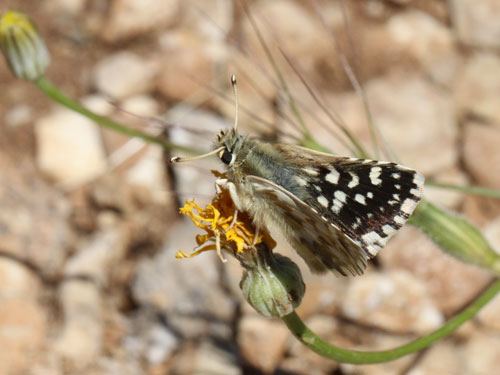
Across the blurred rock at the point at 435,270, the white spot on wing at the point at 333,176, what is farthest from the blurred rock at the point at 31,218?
the white spot on wing at the point at 333,176

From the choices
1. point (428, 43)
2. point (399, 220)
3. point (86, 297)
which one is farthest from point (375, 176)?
point (428, 43)

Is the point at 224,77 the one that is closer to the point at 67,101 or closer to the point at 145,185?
the point at 145,185

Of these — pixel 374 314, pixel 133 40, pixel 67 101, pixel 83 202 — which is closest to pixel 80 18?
pixel 133 40

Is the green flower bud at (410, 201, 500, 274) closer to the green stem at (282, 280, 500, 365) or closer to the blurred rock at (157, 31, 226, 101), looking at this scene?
the green stem at (282, 280, 500, 365)

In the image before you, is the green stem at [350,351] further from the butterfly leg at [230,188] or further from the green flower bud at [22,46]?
the green flower bud at [22,46]

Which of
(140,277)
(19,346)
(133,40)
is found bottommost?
(19,346)

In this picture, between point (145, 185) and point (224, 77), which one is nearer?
point (145, 185)

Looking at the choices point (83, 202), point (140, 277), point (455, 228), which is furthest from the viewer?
point (83, 202)

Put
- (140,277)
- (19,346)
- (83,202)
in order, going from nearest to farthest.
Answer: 1. (19,346)
2. (140,277)
3. (83,202)
